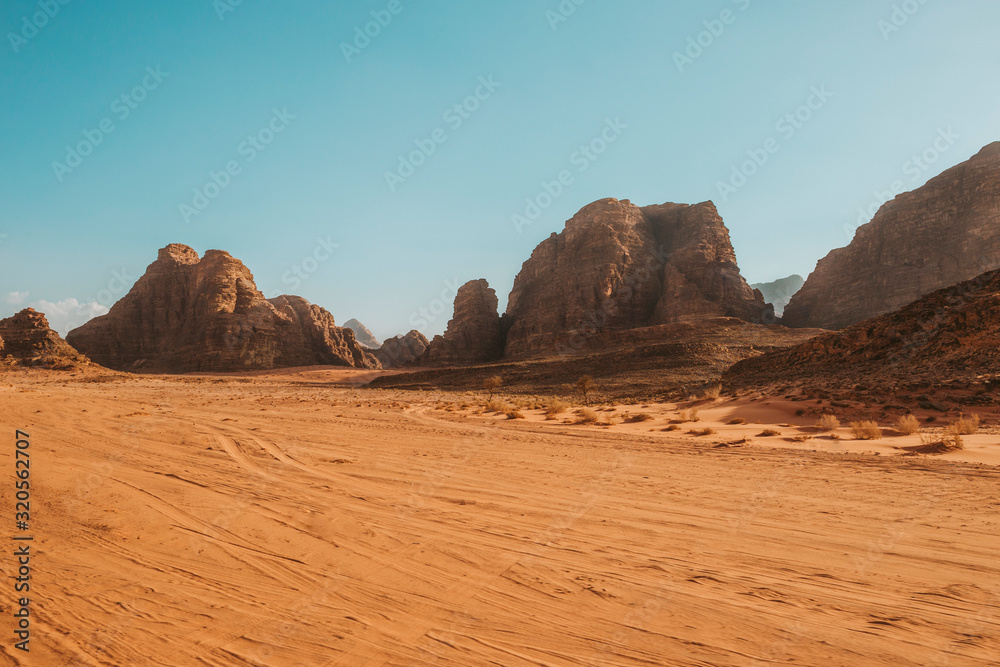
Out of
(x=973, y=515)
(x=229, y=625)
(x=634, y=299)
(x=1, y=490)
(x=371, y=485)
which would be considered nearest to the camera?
(x=229, y=625)

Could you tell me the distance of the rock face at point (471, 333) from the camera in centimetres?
6912

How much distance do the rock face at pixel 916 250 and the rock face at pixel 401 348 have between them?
68.8 meters

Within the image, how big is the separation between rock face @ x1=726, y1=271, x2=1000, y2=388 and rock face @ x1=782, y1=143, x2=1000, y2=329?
44.2 metres

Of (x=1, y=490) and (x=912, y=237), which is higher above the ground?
(x=912, y=237)

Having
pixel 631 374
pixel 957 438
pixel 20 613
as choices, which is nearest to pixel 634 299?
pixel 631 374

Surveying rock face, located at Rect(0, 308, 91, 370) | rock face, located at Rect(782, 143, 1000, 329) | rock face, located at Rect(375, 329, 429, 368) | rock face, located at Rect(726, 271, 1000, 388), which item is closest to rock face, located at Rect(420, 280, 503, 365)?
rock face, located at Rect(375, 329, 429, 368)

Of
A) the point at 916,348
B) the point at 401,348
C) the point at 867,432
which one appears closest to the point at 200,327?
the point at 401,348

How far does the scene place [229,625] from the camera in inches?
125

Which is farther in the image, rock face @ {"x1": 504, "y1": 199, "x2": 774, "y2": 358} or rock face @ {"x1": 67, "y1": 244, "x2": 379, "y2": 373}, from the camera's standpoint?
rock face @ {"x1": 67, "y1": 244, "x2": 379, "y2": 373}

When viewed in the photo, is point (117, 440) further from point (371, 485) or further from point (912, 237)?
point (912, 237)

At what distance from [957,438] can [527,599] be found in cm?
1030

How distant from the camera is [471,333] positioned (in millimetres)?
70812

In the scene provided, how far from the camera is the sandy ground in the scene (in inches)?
116

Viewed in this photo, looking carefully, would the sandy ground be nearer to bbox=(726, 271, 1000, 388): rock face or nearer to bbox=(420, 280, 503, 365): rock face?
bbox=(726, 271, 1000, 388): rock face
